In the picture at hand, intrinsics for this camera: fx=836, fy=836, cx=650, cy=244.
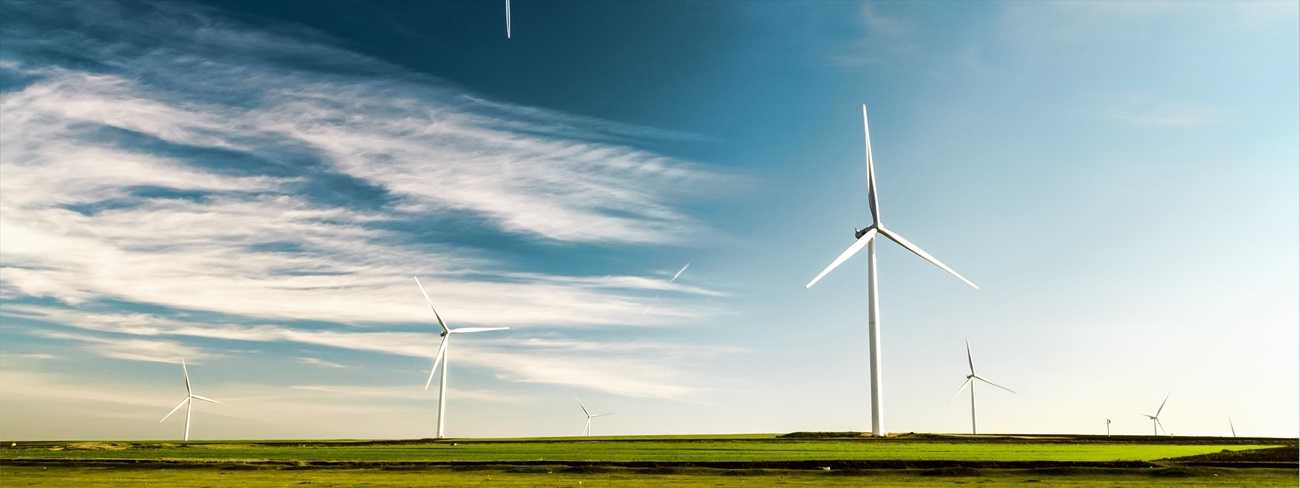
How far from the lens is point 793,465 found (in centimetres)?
5994

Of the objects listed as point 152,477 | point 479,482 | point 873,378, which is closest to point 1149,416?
point 873,378

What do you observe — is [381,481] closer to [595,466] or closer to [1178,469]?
[595,466]

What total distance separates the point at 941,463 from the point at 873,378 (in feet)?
164

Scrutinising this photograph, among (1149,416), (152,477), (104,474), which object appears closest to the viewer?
(152,477)

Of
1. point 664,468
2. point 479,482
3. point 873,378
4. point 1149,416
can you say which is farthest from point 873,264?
point 1149,416

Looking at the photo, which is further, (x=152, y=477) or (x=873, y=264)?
(x=873, y=264)

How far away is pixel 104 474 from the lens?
63.8m

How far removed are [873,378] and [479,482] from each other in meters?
71.2

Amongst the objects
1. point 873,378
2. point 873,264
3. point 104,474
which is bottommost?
point 104,474

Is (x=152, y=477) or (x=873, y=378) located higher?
(x=873, y=378)

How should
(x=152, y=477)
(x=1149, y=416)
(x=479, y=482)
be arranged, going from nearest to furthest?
1. (x=479, y=482)
2. (x=152, y=477)
3. (x=1149, y=416)

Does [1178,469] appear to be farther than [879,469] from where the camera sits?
No

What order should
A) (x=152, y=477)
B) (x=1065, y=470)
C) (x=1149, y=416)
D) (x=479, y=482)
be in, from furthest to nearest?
(x=1149, y=416) < (x=152, y=477) < (x=1065, y=470) < (x=479, y=482)

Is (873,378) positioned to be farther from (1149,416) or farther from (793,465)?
(1149,416)
